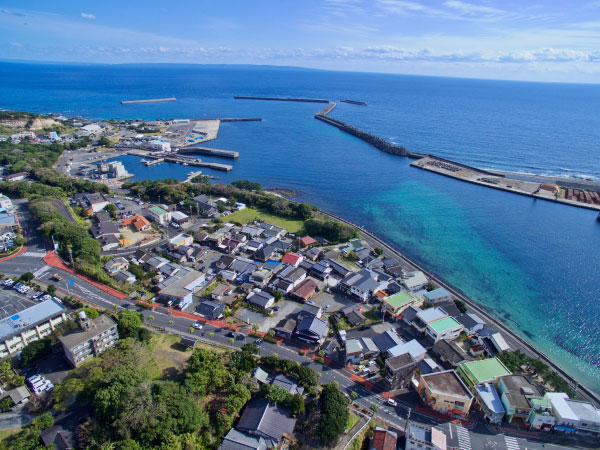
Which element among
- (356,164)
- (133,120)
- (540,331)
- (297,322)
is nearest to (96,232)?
(297,322)

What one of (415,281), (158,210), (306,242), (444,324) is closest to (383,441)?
(444,324)

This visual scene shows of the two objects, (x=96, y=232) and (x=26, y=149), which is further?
(x=26, y=149)

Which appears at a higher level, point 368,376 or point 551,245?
point 551,245

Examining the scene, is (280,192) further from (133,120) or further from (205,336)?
(133,120)

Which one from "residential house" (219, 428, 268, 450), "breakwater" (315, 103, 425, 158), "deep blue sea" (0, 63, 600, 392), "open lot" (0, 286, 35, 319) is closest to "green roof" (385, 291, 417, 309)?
"deep blue sea" (0, 63, 600, 392)

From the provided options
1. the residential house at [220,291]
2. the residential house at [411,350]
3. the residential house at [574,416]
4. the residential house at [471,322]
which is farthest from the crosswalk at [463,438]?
the residential house at [220,291]

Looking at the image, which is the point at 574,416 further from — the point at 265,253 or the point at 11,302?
the point at 11,302

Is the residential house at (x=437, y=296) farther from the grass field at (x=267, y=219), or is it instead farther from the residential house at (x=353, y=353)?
the grass field at (x=267, y=219)
